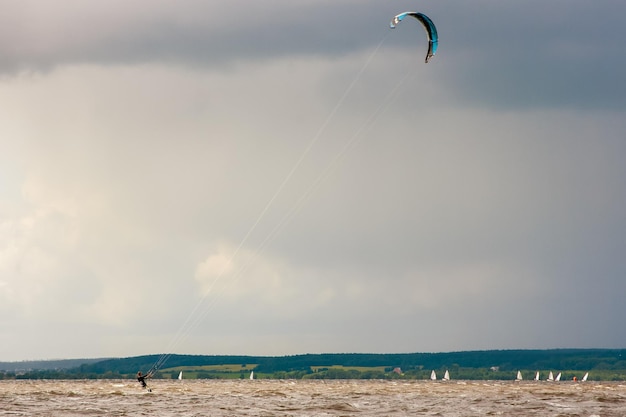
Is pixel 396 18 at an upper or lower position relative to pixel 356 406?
upper

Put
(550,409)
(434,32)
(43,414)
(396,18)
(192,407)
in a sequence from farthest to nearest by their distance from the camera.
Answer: (192,407) < (550,409) < (43,414) < (434,32) < (396,18)

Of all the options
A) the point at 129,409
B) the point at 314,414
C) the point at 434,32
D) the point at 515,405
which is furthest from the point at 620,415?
the point at 129,409

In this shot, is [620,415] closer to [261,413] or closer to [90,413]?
[261,413]

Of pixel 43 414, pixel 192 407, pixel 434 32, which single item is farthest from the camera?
pixel 192 407

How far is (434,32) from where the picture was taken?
66500 millimetres

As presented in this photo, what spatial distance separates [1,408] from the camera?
84.9 metres

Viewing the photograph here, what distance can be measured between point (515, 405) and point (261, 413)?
24.6 metres

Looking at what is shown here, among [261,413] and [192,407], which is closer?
[261,413]

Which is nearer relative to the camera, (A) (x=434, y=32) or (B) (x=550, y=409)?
(A) (x=434, y=32)

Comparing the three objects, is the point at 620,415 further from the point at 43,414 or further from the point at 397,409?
the point at 43,414

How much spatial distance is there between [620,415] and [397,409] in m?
19.2

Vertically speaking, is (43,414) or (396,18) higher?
(396,18)

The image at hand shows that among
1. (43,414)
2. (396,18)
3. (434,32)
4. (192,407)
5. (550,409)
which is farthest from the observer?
(192,407)

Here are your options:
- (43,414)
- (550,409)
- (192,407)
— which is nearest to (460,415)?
(550,409)
